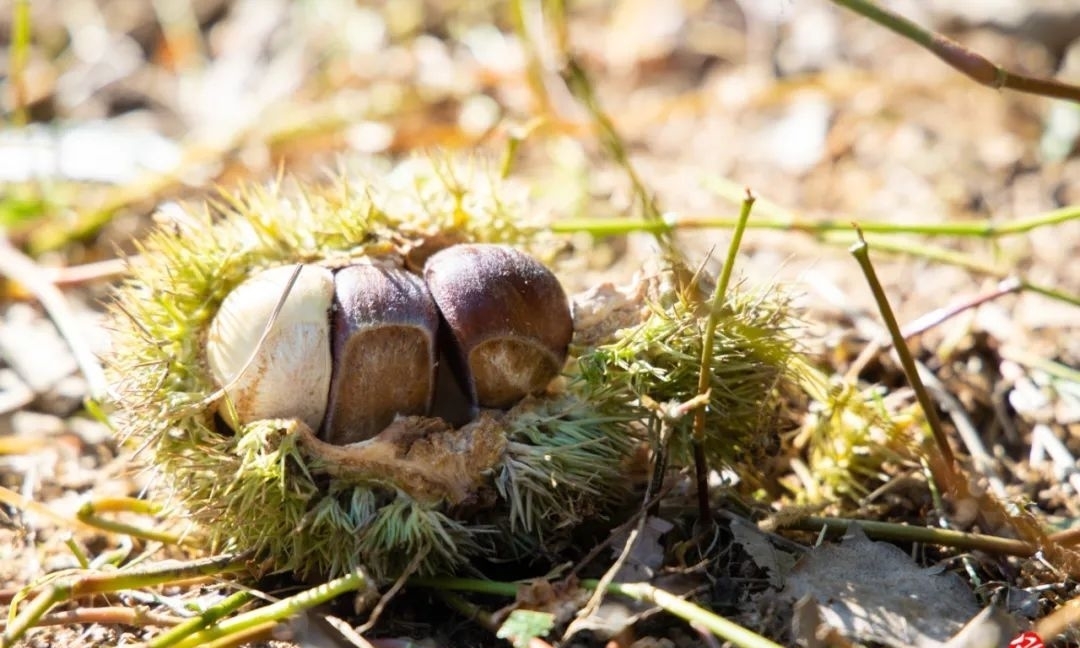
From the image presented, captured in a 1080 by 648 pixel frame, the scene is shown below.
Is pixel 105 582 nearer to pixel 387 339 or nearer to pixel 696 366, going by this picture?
pixel 387 339

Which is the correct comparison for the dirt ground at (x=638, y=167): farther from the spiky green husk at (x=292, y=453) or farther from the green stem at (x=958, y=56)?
the green stem at (x=958, y=56)

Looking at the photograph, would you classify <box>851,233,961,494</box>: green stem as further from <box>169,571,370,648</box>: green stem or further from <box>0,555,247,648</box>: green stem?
<box>0,555,247,648</box>: green stem

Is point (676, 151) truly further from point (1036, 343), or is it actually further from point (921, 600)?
point (921, 600)

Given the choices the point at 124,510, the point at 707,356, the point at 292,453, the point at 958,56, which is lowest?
the point at 124,510

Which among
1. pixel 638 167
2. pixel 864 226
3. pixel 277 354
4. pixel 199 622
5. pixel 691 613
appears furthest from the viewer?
pixel 638 167

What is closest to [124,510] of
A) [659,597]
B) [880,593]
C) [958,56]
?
[659,597]
